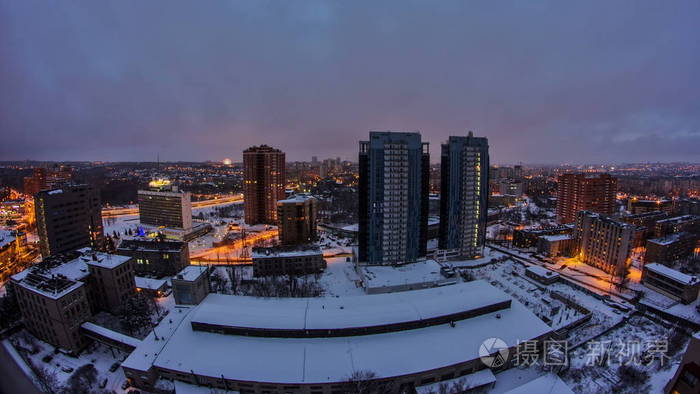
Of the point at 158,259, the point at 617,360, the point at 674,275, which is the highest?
the point at 158,259

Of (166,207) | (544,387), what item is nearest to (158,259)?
(166,207)

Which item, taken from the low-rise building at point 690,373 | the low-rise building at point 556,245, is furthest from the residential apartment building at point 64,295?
the low-rise building at point 556,245

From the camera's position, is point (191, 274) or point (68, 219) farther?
point (68, 219)

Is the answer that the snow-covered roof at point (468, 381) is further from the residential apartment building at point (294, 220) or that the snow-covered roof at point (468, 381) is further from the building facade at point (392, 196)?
the residential apartment building at point (294, 220)

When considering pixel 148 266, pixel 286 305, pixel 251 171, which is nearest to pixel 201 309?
pixel 286 305

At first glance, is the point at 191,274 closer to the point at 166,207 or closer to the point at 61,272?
the point at 61,272

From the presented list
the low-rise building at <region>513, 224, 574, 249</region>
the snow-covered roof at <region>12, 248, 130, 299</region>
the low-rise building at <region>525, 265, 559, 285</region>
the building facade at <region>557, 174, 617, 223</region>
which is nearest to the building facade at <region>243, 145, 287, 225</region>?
the snow-covered roof at <region>12, 248, 130, 299</region>

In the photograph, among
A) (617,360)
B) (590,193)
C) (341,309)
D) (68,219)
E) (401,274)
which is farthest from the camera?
(590,193)
